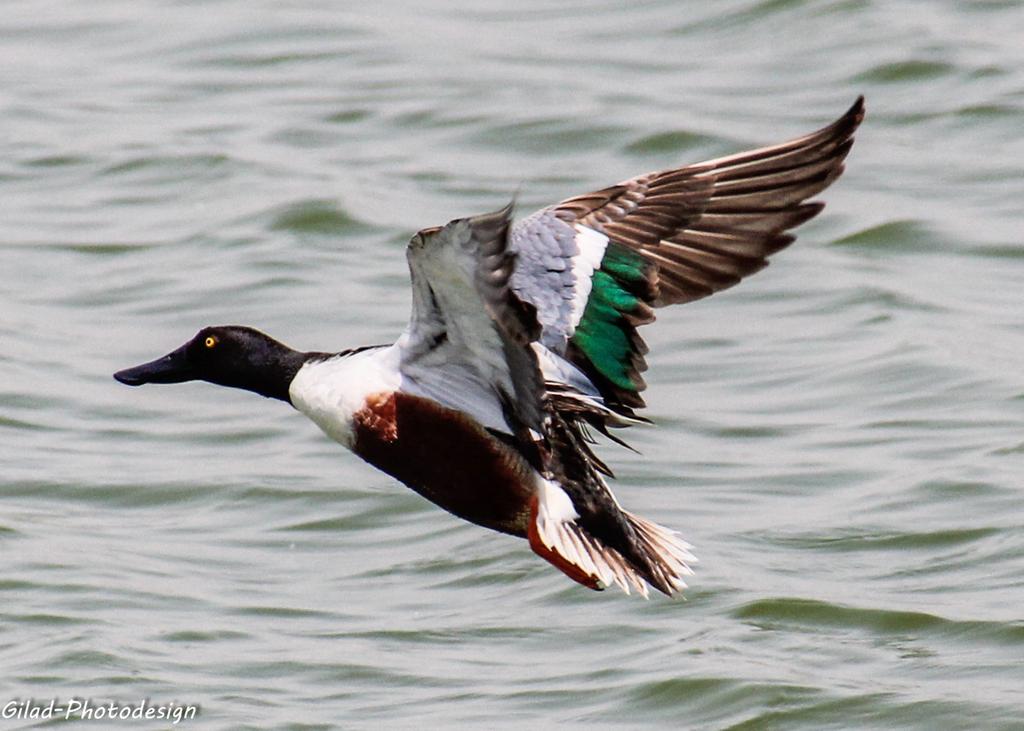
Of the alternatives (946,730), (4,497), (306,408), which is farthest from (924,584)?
(4,497)

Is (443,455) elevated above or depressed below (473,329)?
below

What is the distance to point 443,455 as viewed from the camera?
5.93 metres

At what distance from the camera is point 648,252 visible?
21.6ft

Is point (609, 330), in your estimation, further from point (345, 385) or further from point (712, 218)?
point (345, 385)

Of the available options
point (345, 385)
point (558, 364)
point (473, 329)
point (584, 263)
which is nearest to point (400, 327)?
point (584, 263)

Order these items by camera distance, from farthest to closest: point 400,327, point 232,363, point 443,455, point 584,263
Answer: point 400,327 → point 232,363 → point 584,263 → point 443,455

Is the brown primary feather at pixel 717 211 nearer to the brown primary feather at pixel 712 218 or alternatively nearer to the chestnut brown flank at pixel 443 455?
the brown primary feather at pixel 712 218

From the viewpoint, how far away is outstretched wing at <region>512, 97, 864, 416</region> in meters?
6.29

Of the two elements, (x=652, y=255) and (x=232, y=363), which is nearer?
(x=232, y=363)

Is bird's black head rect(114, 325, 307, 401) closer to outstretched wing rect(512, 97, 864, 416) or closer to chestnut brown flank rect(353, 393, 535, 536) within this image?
chestnut brown flank rect(353, 393, 535, 536)

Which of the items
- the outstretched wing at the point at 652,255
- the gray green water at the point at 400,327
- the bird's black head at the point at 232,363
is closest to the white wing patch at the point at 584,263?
the outstretched wing at the point at 652,255

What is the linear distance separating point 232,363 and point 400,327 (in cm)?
355

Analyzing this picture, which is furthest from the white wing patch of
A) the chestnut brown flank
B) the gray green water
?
the gray green water

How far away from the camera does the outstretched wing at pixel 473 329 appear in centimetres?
496
